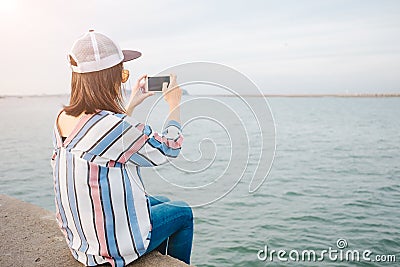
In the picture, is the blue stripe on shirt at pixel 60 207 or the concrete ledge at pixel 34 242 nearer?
the blue stripe on shirt at pixel 60 207

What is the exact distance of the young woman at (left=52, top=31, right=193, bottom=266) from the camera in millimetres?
1900

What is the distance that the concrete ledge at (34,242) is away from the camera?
2.35 meters

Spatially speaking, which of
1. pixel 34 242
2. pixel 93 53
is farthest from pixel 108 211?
pixel 34 242

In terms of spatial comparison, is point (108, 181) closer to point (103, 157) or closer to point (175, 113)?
point (103, 157)

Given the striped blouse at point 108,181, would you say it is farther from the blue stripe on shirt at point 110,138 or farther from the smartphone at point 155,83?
the smartphone at point 155,83

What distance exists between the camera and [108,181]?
1.93 meters

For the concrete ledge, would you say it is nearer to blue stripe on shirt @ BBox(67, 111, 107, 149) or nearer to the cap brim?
blue stripe on shirt @ BBox(67, 111, 107, 149)

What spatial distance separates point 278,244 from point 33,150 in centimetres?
1203

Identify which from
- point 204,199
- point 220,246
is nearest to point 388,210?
point 220,246

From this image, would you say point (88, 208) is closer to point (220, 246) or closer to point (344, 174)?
point (220, 246)

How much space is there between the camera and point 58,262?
95.3 inches

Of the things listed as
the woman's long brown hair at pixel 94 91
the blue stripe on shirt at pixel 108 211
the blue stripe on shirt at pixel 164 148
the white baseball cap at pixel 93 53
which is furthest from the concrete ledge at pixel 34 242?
the white baseball cap at pixel 93 53

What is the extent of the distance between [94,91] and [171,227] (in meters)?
0.88

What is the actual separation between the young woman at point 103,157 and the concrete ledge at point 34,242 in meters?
0.28
